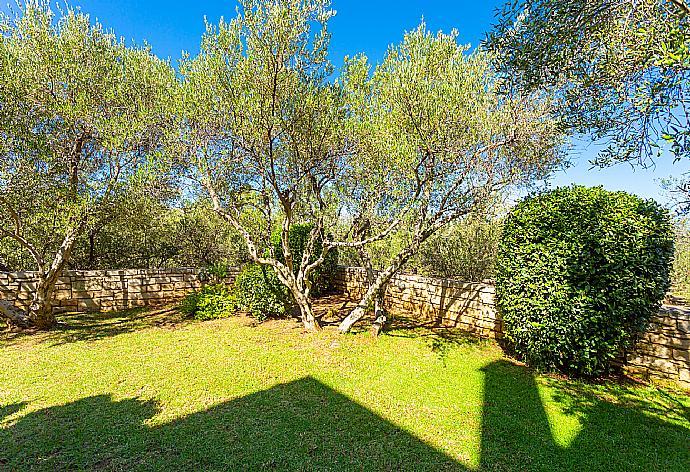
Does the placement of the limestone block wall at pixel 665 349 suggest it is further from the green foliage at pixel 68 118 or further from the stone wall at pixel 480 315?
the green foliage at pixel 68 118

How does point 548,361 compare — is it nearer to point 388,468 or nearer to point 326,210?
point 388,468

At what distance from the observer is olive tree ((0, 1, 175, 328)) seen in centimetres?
695

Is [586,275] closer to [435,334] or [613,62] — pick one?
[613,62]

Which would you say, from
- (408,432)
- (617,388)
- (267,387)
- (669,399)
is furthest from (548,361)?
(267,387)

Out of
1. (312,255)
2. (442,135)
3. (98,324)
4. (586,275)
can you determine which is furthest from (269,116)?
(98,324)

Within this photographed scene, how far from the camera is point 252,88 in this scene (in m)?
6.41

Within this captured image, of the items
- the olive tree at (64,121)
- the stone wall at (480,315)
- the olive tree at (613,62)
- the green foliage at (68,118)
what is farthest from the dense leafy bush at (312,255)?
the olive tree at (613,62)

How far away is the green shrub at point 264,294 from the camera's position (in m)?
8.73

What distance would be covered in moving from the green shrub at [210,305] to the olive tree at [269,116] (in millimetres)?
2778

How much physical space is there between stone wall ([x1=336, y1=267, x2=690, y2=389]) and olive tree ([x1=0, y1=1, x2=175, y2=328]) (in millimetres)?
6845

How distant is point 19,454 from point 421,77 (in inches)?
284

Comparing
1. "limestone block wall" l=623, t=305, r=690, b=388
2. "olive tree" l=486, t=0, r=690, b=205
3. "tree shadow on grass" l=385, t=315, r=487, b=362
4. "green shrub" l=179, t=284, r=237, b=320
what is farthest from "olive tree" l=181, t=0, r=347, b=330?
"limestone block wall" l=623, t=305, r=690, b=388

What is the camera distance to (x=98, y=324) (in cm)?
850

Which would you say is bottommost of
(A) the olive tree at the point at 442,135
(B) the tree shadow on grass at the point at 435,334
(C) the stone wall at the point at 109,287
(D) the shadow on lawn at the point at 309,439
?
(D) the shadow on lawn at the point at 309,439
